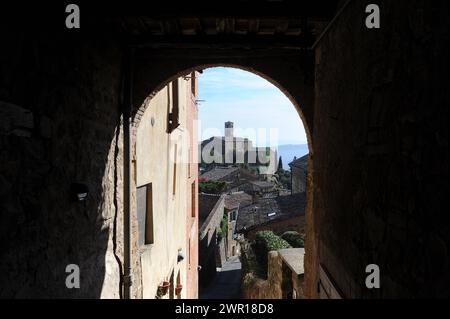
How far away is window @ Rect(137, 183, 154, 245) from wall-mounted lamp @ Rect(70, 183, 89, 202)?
2612 mm

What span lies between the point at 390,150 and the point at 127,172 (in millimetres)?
3360

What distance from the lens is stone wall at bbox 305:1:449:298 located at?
1.47 metres

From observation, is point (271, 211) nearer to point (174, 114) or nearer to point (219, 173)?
point (174, 114)

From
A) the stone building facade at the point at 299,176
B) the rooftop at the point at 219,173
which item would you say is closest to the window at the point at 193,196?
the stone building facade at the point at 299,176

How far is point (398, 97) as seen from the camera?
1.84m

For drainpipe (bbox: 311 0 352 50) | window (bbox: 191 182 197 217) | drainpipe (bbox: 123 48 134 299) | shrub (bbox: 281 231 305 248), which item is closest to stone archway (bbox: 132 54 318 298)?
drainpipe (bbox: 123 48 134 299)

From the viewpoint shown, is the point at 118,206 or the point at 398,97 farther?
the point at 118,206

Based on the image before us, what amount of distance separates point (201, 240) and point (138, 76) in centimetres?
1578

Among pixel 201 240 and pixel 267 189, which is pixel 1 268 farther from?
pixel 267 189

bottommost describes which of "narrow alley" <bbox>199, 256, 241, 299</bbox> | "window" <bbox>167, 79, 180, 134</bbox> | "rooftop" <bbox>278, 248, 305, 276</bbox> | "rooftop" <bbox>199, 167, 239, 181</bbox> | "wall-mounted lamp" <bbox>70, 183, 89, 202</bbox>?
"narrow alley" <bbox>199, 256, 241, 299</bbox>

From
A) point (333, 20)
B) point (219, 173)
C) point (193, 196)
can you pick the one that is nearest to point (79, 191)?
point (333, 20)

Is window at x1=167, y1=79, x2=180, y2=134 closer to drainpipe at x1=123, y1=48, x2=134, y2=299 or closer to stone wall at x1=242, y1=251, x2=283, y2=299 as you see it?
drainpipe at x1=123, y1=48, x2=134, y2=299

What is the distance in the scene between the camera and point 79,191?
9.92 feet
